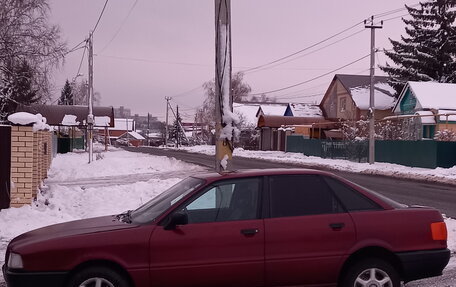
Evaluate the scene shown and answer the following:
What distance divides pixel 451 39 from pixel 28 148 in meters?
46.2

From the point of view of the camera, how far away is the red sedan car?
500cm

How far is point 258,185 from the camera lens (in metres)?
5.51

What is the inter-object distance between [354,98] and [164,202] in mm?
44652

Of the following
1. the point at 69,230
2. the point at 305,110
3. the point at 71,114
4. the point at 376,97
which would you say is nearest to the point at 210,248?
the point at 69,230

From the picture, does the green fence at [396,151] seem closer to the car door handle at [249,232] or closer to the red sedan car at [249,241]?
the red sedan car at [249,241]

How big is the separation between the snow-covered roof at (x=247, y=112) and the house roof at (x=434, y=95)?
34.7 meters

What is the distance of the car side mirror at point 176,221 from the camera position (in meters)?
5.11

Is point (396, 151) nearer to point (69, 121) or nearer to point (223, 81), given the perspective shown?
point (223, 81)

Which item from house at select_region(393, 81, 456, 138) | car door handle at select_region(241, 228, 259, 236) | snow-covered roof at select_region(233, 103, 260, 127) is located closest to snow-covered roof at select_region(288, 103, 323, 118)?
snow-covered roof at select_region(233, 103, 260, 127)

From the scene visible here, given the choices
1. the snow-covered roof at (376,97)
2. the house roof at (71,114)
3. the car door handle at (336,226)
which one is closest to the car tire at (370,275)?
the car door handle at (336,226)

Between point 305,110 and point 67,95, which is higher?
point 67,95

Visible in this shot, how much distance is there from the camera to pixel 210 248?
513 cm

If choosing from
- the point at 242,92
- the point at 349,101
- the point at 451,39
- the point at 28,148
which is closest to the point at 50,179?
the point at 28,148

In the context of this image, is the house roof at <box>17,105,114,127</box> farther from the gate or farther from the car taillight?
the car taillight
